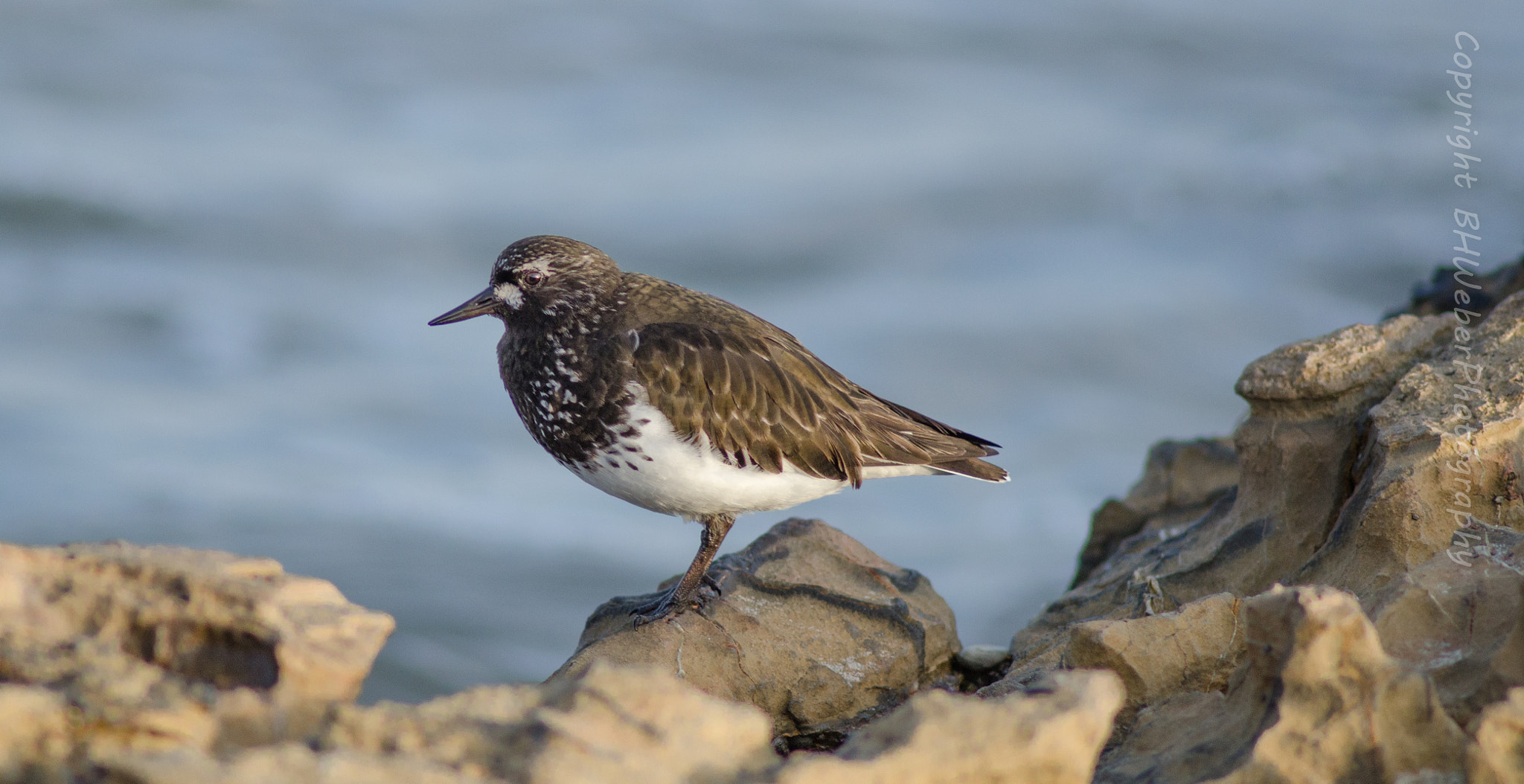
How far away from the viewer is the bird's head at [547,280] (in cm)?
563

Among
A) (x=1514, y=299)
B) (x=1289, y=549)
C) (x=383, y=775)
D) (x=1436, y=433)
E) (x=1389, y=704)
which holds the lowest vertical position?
(x=383, y=775)

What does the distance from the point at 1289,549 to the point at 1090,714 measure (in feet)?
8.31

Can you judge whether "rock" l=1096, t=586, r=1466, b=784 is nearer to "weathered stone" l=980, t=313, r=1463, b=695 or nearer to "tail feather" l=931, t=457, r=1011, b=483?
"weathered stone" l=980, t=313, r=1463, b=695

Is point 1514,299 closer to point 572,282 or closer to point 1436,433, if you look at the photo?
point 1436,433

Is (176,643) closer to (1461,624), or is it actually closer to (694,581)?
(694,581)

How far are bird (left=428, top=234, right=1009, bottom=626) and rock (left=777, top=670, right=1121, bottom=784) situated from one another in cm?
251

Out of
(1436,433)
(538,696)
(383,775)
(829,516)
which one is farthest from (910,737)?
(829,516)

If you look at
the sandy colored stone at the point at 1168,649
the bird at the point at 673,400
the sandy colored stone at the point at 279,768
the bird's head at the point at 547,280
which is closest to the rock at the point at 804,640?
the bird at the point at 673,400

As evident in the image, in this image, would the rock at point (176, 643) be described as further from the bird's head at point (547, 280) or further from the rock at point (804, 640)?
the bird's head at point (547, 280)

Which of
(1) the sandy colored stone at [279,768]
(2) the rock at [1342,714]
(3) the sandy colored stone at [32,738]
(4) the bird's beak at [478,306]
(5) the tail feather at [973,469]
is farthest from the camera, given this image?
(5) the tail feather at [973,469]

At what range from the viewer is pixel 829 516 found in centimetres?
1096

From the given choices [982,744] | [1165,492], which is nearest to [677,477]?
[982,744]

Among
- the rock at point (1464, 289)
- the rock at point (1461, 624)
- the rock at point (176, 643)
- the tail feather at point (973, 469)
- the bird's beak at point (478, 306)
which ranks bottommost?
the rock at point (176, 643)

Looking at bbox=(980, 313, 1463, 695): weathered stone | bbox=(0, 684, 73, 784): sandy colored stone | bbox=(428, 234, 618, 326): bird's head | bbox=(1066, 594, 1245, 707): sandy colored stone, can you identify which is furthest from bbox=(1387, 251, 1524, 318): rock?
bbox=(0, 684, 73, 784): sandy colored stone
